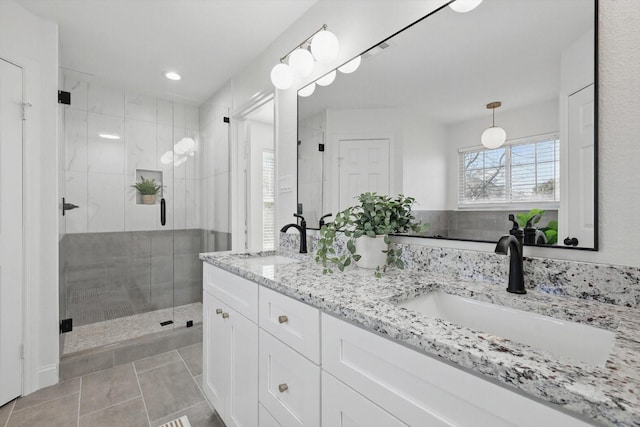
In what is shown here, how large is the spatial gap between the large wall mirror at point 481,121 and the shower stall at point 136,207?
75.5 inches

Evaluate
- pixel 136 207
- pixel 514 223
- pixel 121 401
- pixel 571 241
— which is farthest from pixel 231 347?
pixel 136 207

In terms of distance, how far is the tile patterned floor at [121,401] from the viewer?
1.66 meters

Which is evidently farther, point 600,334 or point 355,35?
point 355,35

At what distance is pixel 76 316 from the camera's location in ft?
8.28

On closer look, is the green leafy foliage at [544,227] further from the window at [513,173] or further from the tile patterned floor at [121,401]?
the tile patterned floor at [121,401]

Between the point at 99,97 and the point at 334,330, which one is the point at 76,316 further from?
the point at 334,330

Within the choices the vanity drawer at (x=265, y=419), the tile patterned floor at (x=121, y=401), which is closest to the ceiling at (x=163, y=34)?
the vanity drawer at (x=265, y=419)

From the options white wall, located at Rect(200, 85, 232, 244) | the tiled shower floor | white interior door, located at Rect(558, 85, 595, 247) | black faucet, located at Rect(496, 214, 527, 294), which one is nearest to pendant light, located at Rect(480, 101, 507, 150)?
white interior door, located at Rect(558, 85, 595, 247)

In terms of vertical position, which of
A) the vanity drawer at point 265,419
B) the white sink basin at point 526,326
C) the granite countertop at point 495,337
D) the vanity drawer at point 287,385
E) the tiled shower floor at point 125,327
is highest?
the granite countertop at point 495,337

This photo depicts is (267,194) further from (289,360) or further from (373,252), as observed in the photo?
(289,360)

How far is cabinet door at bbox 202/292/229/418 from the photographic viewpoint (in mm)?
1521

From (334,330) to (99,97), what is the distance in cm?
311

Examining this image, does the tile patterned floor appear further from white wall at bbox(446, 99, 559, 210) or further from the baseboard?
white wall at bbox(446, 99, 559, 210)

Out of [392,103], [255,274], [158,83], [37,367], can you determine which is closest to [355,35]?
[392,103]
